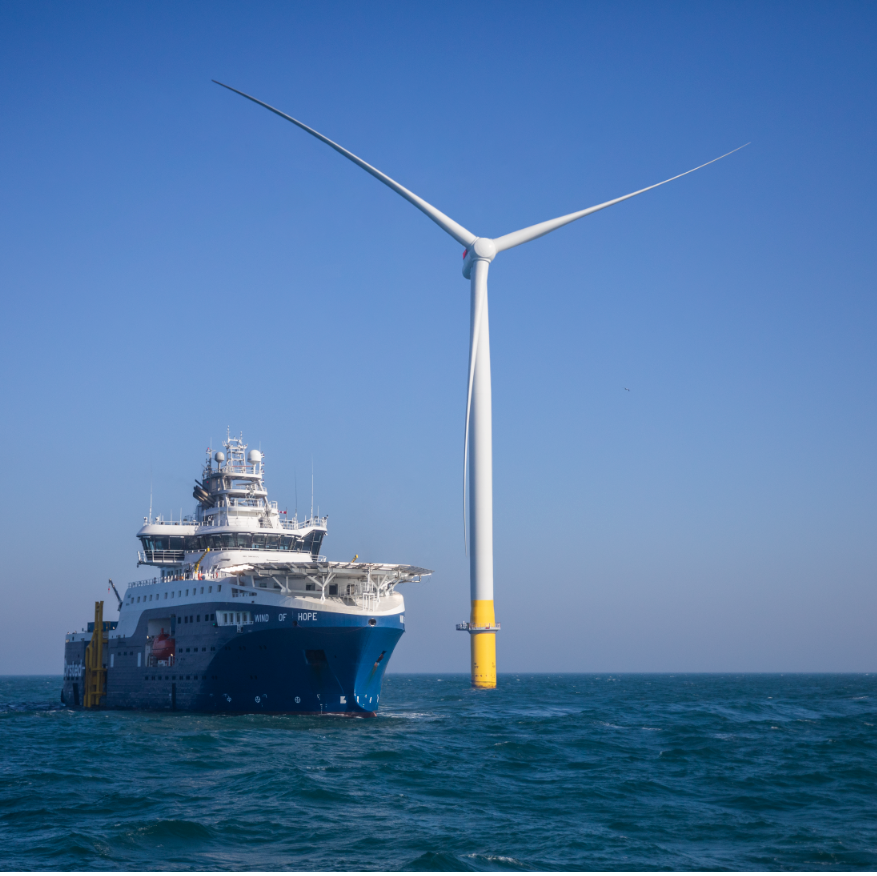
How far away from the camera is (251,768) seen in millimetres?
34656

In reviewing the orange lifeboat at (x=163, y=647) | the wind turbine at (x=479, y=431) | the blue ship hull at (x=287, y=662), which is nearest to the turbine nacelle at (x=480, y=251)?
the wind turbine at (x=479, y=431)

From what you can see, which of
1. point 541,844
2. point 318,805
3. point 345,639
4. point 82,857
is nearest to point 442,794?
point 318,805

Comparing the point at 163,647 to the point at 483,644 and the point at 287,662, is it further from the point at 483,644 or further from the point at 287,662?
the point at 483,644

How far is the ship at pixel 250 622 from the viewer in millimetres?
55125

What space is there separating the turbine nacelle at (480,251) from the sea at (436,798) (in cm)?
3962

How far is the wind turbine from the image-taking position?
68562 millimetres

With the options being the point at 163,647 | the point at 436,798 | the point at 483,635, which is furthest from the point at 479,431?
the point at 436,798

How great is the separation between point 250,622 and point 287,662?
3.43m

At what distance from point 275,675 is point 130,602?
22439mm

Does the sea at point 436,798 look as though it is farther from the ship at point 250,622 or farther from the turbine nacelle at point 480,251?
the turbine nacelle at point 480,251

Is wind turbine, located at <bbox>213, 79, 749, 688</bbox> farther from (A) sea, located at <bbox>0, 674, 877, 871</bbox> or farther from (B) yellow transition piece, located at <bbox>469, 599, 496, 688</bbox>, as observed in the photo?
(A) sea, located at <bbox>0, 674, 877, 871</bbox>

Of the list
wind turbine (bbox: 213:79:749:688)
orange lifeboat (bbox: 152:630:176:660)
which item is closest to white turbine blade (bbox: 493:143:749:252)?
wind turbine (bbox: 213:79:749:688)

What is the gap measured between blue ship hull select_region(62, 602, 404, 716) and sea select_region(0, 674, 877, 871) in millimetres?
4343

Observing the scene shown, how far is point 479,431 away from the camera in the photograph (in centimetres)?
7012
